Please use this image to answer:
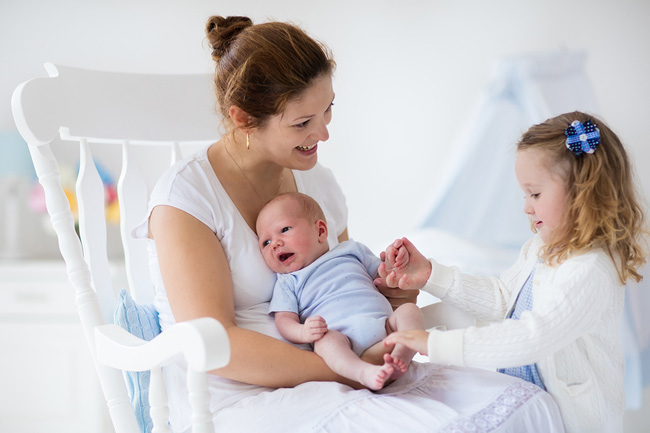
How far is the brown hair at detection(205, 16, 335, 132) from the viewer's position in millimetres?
1387

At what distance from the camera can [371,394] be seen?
46.6 inches

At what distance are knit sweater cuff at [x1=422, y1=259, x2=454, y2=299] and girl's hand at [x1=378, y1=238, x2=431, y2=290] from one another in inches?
0.5

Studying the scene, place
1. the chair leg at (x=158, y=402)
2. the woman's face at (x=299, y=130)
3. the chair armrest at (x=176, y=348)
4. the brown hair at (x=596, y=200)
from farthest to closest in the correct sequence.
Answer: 1. the woman's face at (x=299, y=130)
2. the brown hair at (x=596, y=200)
3. the chair leg at (x=158, y=402)
4. the chair armrest at (x=176, y=348)

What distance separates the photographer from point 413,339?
3.79 ft

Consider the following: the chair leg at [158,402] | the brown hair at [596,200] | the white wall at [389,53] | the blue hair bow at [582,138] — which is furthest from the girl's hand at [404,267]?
the white wall at [389,53]

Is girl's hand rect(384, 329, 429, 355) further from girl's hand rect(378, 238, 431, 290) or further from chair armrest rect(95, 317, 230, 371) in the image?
chair armrest rect(95, 317, 230, 371)

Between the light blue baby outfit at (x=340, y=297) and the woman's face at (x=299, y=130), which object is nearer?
the light blue baby outfit at (x=340, y=297)

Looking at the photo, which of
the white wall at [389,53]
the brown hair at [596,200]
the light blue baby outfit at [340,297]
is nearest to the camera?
the brown hair at [596,200]

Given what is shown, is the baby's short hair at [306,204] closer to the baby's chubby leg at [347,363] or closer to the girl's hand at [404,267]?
the girl's hand at [404,267]

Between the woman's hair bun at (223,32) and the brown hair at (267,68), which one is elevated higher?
the woman's hair bun at (223,32)

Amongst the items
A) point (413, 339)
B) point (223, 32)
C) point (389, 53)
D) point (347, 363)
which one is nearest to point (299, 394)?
point (347, 363)

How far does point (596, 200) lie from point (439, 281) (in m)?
0.34

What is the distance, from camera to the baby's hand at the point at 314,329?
4.16 ft

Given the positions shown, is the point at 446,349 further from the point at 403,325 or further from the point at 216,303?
the point at 216,303
